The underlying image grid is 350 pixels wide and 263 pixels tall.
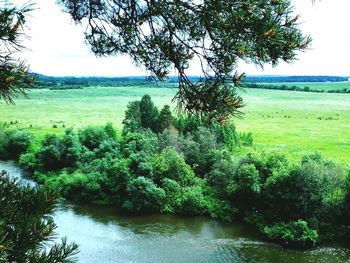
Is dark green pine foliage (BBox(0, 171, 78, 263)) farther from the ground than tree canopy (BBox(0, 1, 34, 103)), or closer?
closer

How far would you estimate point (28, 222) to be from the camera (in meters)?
2.76

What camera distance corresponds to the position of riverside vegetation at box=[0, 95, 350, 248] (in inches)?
813

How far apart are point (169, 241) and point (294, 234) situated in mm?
5278

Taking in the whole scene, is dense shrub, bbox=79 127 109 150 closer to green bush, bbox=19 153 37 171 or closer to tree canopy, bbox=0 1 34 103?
green bush, bbox=19 153 37 171

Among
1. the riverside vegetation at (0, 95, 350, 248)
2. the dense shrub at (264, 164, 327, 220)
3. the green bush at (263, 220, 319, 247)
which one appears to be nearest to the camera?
the green bush at (263, 220, 319, 247)

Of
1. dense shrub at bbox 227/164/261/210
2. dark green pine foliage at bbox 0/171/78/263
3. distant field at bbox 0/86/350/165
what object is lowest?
distant field at bbox 0/86/350/165

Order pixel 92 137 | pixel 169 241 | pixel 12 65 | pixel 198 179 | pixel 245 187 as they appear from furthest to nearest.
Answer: pixel 92 137 < pixel 198 179 < pixel 245 187 < pixel 169 241 < pixel 12 65

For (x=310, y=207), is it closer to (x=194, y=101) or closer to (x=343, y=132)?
(x=194, y=101)

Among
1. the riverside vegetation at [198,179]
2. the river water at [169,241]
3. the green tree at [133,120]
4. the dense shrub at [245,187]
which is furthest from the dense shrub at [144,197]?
the green tree at [133,120]

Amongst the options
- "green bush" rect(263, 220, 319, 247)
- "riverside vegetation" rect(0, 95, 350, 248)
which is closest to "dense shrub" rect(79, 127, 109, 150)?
"riverside vegetation" rect(0, 95, 350, 248)

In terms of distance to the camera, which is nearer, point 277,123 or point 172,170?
point 172,170

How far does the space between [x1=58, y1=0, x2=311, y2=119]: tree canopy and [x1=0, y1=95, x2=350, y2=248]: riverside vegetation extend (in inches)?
479

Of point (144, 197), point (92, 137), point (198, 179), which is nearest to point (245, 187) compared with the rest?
point (198, 179)

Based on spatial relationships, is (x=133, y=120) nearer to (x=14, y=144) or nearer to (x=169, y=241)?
(x=14, y=144)
